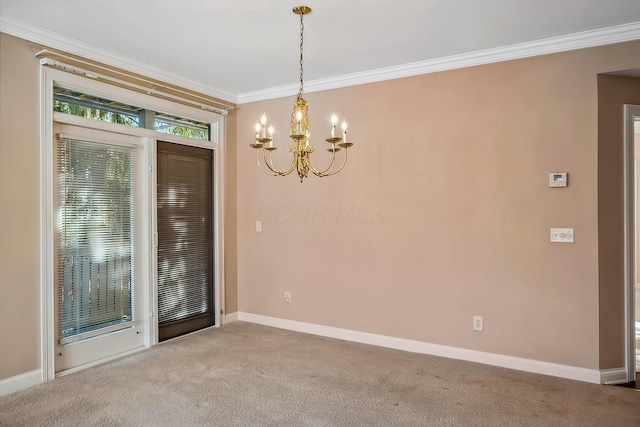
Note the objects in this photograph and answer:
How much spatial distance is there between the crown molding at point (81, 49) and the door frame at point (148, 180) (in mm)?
200

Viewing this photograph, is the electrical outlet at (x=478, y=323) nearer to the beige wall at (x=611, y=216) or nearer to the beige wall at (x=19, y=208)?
the beige wall at (x=611, y=216)

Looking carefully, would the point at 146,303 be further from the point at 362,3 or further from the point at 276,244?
the point at 362,3

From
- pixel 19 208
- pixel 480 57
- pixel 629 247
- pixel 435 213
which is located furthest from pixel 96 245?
pixel 629 247

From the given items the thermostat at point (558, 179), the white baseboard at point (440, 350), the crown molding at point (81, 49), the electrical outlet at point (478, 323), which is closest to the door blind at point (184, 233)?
the crown molding at point (81, 49)

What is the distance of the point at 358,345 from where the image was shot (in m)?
4.11

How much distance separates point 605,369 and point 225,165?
4128 mm

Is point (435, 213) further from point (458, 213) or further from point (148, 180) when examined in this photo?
point (148, 180)

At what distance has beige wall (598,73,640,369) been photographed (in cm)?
324

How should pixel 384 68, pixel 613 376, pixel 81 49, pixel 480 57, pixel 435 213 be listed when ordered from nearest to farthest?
pixel 613 376, pixel 81 49, pixel 480 57, pixel 435 213, pixel 384 68

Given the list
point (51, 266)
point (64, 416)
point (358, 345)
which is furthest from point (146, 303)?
point (358, 345)

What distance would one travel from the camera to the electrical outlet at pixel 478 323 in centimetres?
363

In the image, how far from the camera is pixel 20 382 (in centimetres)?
308

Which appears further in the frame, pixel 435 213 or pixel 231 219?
pixel 231 219

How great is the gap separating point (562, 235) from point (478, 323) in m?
1.01
